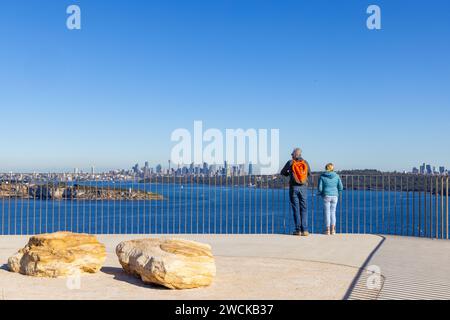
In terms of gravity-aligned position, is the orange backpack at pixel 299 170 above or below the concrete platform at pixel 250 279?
above

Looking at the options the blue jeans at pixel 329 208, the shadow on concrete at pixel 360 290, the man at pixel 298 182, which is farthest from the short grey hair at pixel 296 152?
the shadow on concrete at pixel 360 290

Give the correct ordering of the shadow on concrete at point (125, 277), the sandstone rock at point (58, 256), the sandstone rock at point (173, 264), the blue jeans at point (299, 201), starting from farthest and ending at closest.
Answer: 1. the blue jeans at point (299, 201)
2. the sandstone rock at point (58, 256)
3. the shadow on concrete at point (125, 277)
4. the sandstone rock at point (173, 264)

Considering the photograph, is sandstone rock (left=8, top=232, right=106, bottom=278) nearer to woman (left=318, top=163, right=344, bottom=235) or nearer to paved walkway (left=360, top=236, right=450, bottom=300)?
paved walkway (left=360, top=236, right=450, bottom=300)

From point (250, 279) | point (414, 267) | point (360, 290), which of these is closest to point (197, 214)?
point (414, 267)

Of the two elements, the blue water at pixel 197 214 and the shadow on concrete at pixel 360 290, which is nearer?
the shadow on concrete at pixel 360 290

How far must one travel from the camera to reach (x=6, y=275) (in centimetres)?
818

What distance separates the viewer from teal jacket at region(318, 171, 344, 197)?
13492mm

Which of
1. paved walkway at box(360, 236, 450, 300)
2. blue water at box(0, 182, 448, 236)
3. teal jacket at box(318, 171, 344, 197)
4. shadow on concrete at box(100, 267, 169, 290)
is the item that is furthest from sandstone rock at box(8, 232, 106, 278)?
teal jacket at box(318, 171, 344, 197)

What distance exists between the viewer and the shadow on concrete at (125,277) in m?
7.44

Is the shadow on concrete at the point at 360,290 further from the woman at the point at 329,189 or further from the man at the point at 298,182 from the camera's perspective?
the woman at the point at 329,189

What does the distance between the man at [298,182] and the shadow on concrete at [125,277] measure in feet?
18.2

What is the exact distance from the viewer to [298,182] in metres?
13.0

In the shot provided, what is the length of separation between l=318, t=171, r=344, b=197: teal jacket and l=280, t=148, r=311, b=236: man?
55 centimetres
